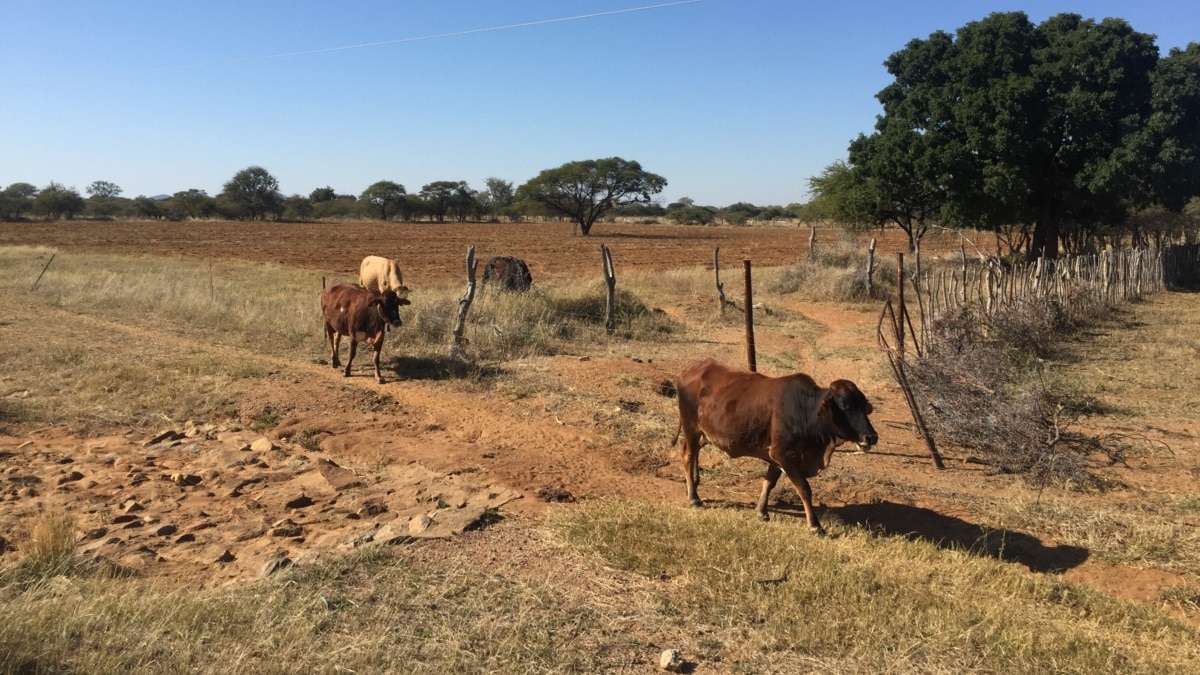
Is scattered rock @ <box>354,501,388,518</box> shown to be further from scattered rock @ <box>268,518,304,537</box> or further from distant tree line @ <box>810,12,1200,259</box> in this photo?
distant tree line @ <box>810,12,1200,259</box>

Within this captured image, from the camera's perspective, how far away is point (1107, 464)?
8.03 meters

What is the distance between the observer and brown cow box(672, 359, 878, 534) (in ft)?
19.2

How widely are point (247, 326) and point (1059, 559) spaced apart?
1290cm

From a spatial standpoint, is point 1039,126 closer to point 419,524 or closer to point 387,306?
point 387,306

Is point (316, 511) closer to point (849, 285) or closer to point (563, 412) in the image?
point (563, 412)

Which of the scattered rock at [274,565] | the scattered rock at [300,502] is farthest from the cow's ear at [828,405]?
the scattered rock at [300,502]

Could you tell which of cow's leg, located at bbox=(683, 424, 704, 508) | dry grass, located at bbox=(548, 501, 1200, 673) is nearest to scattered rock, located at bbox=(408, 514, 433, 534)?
dry grass, located at bbox=(548, 501, 1200, 673)

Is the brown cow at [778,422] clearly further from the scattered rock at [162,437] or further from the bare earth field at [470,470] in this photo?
the scattered rock at [162,437]

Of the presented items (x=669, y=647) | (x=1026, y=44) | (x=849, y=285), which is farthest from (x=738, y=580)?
(x=1026, y=44)

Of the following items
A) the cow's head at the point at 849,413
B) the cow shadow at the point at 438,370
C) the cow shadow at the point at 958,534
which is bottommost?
the cow shadow at the point at 958,534

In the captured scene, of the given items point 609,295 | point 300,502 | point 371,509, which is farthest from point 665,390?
point 300,502

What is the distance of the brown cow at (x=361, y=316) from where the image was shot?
11070mm

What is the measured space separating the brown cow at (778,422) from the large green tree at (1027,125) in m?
17.6

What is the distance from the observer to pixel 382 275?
14.3 m
